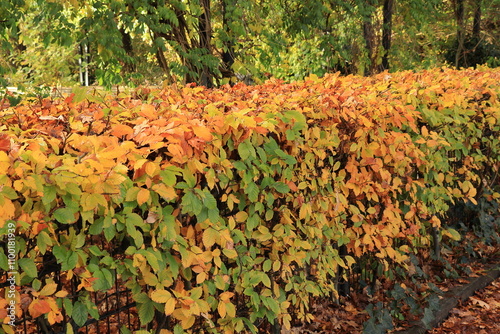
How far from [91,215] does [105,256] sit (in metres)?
0.27

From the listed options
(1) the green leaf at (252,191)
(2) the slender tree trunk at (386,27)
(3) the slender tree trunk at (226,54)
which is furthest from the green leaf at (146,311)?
(2) the slender tree trunk at (386,27)

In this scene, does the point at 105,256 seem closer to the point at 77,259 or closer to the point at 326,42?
the point at 77,259

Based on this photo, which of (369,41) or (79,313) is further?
(369,41)

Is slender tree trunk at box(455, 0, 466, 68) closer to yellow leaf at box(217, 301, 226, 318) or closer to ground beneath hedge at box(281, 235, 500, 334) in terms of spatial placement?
ground beneath hedge at box(281, 235, 500, 334)

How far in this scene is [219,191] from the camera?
9.94 feet

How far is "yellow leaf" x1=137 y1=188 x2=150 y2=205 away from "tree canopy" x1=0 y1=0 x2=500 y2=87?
9.61 ft

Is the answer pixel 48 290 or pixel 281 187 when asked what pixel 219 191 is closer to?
pixel 281 187

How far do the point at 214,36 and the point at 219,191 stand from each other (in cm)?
671

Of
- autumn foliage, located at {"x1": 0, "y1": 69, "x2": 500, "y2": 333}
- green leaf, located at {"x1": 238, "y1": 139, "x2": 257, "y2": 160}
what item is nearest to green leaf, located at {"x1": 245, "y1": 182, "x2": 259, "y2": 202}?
autumn foliage, located at {"x1": 0, "y1": 69, "x2": 500, "y2": 333}

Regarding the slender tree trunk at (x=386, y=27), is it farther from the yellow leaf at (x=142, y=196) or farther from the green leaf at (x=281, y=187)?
the yellow leaf at (x=142, y=196)

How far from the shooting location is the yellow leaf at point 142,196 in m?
2.24

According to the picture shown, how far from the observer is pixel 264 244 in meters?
3.35

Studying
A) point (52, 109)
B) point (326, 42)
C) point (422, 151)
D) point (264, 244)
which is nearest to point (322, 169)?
point (264, 244)

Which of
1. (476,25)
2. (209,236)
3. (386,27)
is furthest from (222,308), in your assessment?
(476,25)
